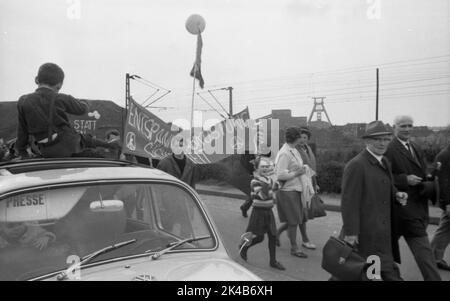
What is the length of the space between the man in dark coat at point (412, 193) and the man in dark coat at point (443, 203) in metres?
0.38

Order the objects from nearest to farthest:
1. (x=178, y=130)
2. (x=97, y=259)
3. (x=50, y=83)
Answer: (x=97, y=259)
(x=50, y=83)
(x=178, y=130)

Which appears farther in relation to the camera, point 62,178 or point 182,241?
point 182,241

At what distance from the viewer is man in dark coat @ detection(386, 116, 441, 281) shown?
400cm

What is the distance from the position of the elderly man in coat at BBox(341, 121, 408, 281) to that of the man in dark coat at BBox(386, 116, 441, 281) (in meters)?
0.37

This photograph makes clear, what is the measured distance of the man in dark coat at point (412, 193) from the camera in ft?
13.1

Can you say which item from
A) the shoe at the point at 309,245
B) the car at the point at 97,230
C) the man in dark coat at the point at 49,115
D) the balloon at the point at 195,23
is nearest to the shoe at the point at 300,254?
the shoe at the point at 309,245

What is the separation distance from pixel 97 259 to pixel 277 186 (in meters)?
3.65

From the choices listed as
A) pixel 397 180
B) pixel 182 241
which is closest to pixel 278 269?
pixel 397 180

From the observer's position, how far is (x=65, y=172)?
2469 millimetres

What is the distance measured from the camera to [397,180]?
14.0 feet

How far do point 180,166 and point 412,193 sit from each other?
2673 mm

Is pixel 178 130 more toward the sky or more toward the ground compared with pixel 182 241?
more toward the sky
